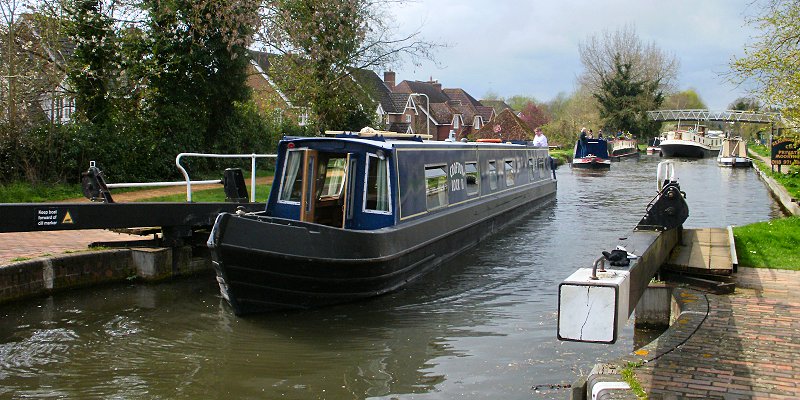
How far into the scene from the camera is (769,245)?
10.5 meters

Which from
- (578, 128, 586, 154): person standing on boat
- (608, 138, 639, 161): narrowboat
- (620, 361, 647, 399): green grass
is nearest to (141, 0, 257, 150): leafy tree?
(620, 361, 647, 399): green grass

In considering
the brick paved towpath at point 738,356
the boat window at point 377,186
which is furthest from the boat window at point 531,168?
the brick paved towpath at point 738,356

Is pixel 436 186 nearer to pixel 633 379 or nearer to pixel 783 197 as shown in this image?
pixel 633 379

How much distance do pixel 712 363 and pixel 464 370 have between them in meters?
2.17

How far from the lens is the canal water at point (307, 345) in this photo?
6.46 meters

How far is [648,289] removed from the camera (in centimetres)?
742

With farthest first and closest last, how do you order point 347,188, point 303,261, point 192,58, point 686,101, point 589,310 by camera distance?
point 686,101 < point 192,58 < point 347,188 < point 303,261 < point 589,310

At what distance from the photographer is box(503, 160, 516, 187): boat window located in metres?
16.7

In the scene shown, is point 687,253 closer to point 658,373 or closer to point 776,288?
point 776,288

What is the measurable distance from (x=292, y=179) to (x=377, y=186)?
45.7 inches

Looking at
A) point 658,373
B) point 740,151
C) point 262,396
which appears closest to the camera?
point 658,373

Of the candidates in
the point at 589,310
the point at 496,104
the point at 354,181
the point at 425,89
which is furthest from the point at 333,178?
the point at 496,104

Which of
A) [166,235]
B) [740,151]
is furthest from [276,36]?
[740,151]

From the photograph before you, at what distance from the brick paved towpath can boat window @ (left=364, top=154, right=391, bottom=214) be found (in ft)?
13.5
